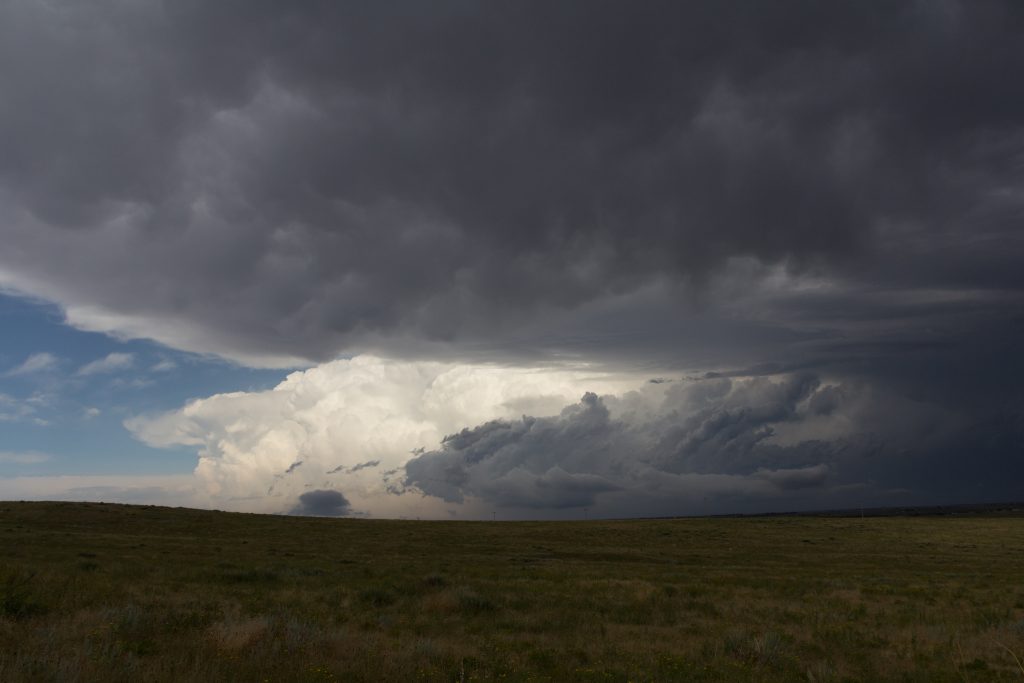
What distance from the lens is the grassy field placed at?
11.6 meters

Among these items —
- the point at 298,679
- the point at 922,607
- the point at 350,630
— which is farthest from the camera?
the point at 922,607

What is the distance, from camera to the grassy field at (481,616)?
11.6 meters

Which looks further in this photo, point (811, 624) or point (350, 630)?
point (811, 624)

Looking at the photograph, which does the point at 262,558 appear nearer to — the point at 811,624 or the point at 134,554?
the point at 134,554

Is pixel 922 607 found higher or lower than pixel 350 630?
lower

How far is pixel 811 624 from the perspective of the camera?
19641 mm

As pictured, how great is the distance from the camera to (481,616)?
19406 mm

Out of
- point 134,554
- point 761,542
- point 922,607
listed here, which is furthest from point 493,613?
point 761,542

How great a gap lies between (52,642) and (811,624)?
19666 millimetres

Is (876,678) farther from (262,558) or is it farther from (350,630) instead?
(262,558)

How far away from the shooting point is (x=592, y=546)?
56500 millimetres

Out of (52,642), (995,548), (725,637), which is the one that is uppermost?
(52,642)

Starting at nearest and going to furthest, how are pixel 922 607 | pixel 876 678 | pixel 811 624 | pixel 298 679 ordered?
pixel 298 679 → pixel 876 678 → pixel 811 624 → pixel 922 607

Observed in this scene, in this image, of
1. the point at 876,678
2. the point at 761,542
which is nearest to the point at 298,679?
the point at 876,678
